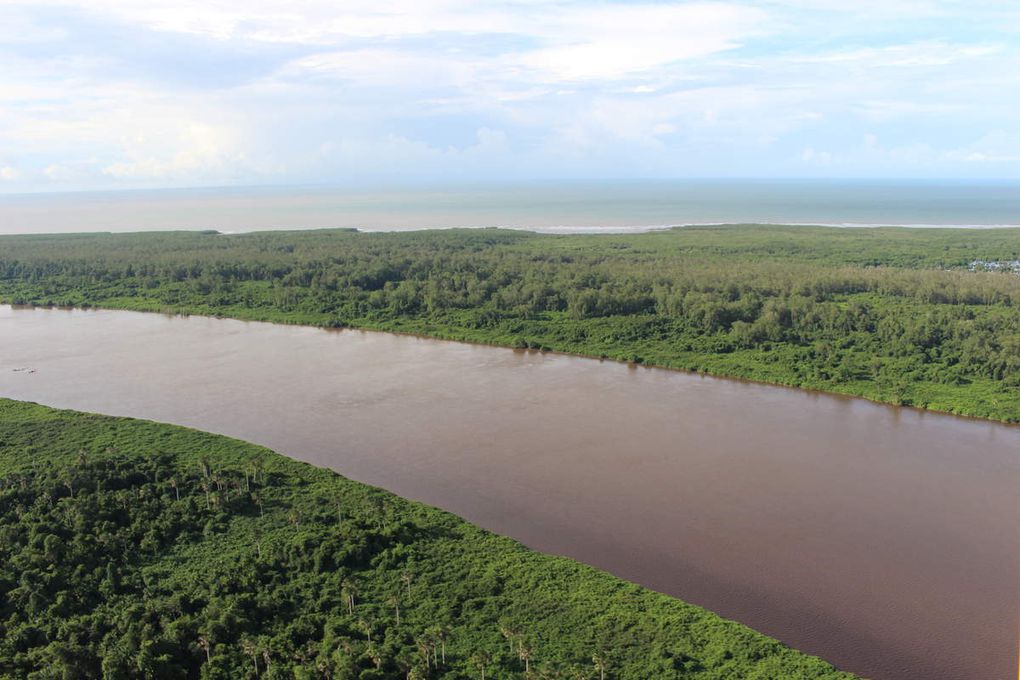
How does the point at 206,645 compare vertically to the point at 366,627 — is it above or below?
above

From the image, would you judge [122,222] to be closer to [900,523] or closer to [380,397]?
[380,397]

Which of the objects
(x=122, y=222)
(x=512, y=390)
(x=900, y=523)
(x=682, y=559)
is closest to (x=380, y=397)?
(x=512, y=390)

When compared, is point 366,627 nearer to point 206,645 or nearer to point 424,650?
point 424,650

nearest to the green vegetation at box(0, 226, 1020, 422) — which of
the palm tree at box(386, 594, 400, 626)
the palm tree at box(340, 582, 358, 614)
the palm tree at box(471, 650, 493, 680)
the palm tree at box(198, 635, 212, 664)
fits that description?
the palm tree at box(386, 594, 400, 626)

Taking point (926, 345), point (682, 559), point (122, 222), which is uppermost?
point (122, 222)

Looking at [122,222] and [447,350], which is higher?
[122,222]

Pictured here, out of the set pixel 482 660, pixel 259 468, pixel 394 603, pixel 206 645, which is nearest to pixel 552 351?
pixel 259 468
